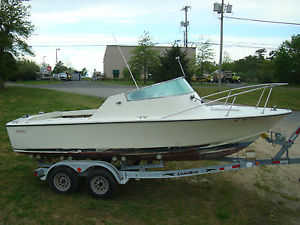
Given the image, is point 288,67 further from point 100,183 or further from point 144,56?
point 100,183

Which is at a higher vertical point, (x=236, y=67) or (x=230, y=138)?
(x=236, y=67)

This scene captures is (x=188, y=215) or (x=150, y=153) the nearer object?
(x=188, y=215)

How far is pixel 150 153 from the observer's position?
4.94 m

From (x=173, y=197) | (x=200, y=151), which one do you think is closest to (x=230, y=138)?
(x=200, y=151)

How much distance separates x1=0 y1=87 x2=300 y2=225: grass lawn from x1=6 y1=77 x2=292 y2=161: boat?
846 mm

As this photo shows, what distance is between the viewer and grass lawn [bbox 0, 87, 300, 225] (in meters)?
4.38

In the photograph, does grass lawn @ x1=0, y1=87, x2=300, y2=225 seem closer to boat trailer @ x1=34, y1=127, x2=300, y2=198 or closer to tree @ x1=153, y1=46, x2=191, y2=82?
boat trailer @ x1=34, y1=127, x2=300, y2=198

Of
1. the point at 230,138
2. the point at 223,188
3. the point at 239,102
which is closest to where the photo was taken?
the point at 230,138

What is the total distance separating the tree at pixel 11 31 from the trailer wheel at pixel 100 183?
713 inches

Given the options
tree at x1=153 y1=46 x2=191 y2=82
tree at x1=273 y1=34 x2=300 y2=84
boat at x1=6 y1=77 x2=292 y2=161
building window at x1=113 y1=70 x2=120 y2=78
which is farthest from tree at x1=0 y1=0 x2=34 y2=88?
building window at x1=113 y1=70 x2=120 y2=78

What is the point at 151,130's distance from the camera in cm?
475

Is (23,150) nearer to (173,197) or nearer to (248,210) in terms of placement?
(173,197)

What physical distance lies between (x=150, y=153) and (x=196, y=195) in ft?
4.57

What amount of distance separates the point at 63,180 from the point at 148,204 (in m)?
1.81
